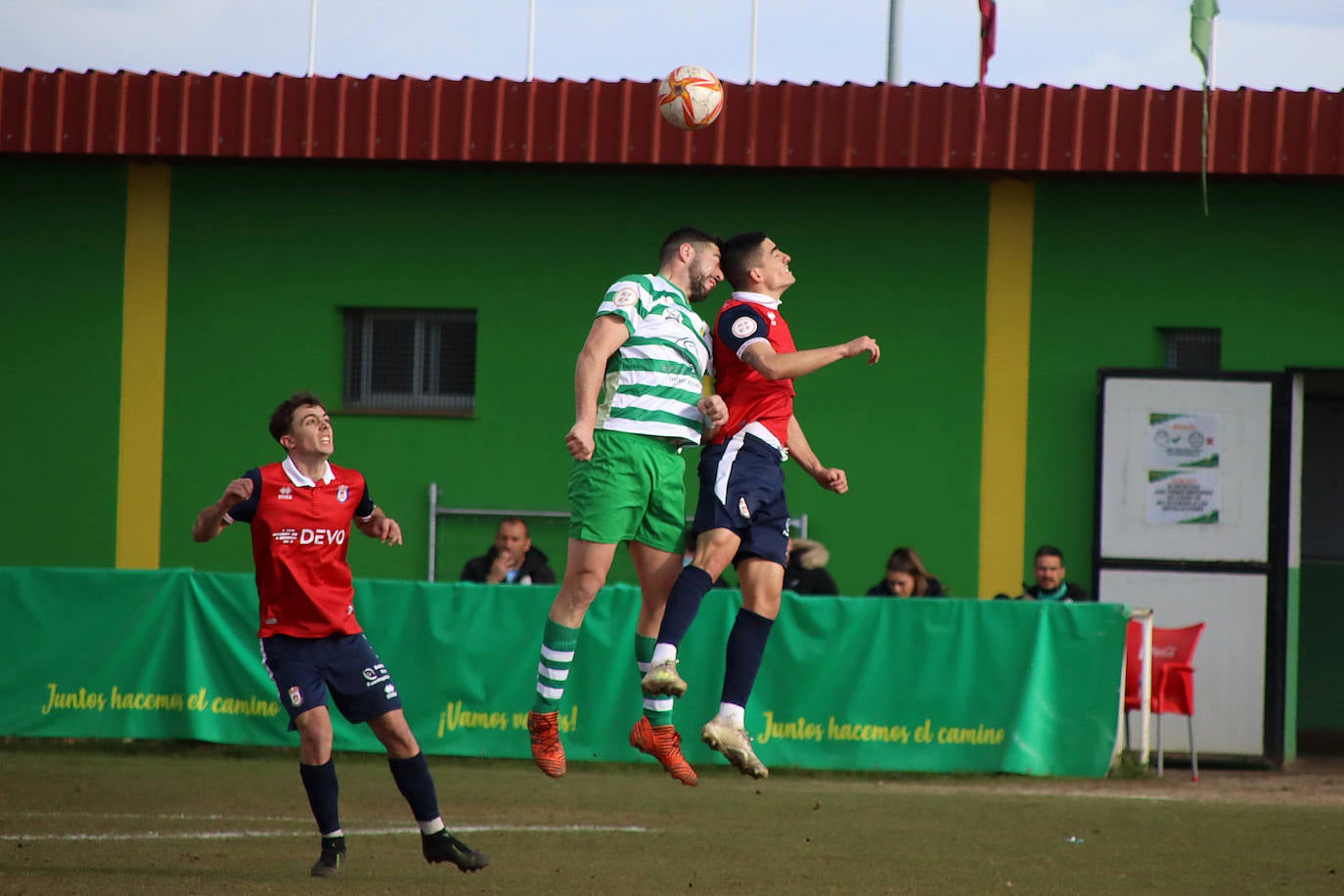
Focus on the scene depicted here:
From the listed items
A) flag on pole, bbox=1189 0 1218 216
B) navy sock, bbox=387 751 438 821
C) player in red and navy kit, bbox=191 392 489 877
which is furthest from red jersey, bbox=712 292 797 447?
flag on pole, bbox=1189 0 1218 216

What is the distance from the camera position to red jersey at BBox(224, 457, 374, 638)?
9.38 metres

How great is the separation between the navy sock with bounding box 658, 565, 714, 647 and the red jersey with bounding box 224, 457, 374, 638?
270cm

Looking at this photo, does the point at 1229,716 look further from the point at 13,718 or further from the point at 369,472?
the point at 13,718

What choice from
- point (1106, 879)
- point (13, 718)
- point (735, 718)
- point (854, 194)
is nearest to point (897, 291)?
point (854, 194)

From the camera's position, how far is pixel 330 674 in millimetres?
9508

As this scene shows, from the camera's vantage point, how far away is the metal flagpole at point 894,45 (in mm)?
18703

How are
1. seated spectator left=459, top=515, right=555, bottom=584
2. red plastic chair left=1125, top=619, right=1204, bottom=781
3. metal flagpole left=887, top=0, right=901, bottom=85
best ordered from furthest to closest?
metal flagpole left=887, top=0, right=901, bottom=85 < seated spectator left=459, top=515, right=555, bottom=584 < red plastic chair left=1125, top=619, right=1204, bottom=781

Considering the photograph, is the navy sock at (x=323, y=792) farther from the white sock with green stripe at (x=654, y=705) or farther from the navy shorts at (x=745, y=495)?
the navy shorts at (x=745, y=495)

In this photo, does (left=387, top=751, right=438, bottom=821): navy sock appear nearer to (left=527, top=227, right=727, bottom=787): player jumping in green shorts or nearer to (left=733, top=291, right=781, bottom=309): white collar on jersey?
(left=527, top=227, right=727, bottom=787): player jumping in green shorts

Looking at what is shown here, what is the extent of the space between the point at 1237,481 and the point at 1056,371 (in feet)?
6.17

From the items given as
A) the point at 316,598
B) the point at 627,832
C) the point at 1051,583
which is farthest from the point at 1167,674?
the point at 316,598

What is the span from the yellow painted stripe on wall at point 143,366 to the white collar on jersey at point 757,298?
11.1 m

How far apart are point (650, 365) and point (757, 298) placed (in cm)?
55

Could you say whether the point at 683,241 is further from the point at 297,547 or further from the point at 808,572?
the point at 808,572
